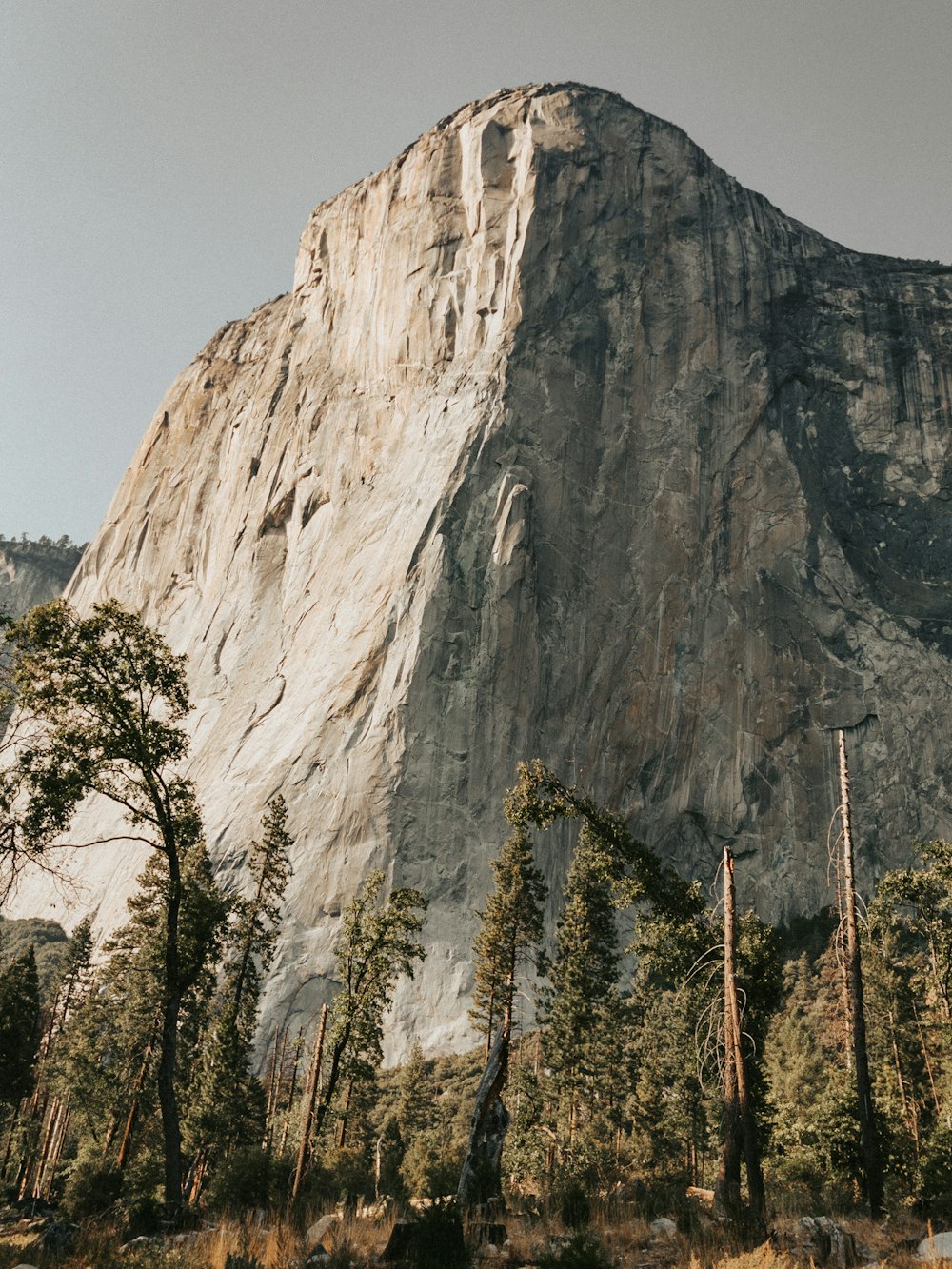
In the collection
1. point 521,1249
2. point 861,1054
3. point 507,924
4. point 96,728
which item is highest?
point 507,924

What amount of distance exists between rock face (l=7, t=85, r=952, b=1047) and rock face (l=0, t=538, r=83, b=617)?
2461 inches

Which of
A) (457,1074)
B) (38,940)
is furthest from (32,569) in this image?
(457,1074)

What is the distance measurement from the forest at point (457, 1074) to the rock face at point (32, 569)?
365ft

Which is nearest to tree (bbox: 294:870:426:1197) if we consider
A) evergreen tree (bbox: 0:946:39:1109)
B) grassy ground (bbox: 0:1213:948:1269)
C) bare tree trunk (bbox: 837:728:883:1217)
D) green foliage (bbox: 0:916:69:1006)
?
bare tree trunk (bbox: 837:728:883:1217)

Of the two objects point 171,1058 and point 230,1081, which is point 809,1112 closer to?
point 230,1081

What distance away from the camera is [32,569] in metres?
151

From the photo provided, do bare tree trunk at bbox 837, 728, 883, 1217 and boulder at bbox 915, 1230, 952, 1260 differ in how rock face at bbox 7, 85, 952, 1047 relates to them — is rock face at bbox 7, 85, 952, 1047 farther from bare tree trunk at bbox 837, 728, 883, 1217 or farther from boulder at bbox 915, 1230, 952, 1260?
boulder at bbox 915, 1230, 952, 1260

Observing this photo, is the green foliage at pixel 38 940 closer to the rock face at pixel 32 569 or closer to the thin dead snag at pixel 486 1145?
the thin dead snag at pixel 486 1145

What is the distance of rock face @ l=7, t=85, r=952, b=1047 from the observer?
62.9m

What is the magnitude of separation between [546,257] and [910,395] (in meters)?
35.1

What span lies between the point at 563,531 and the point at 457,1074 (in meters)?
38.5

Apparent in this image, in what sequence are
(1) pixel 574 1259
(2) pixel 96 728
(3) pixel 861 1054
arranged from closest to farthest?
(1) pixel 574 1259 → (3) pixel 861 1054 → (2) pixel 96 728

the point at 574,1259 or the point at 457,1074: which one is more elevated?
the point at 457,1074

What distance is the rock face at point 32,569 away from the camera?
149m
